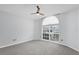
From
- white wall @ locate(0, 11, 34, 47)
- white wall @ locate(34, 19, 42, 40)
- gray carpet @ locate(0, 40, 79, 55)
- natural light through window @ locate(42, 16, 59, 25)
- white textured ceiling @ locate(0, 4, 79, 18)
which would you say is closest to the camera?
gray carpet @ locate(0, 40, 79, 55)

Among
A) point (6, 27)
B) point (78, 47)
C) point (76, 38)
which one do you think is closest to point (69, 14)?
point (76, 38)

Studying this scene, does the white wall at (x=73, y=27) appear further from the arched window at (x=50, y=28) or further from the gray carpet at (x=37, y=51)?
the arched window at (x=50, y=28)

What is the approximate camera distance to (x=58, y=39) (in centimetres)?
720

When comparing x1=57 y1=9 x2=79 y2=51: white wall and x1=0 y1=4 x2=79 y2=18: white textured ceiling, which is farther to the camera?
x1=57 y1=9 x2=79 y2=51: white wall

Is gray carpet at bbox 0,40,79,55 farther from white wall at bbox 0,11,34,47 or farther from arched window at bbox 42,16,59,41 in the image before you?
arched window at bbox 42,16,59,41

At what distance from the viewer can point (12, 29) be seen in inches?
238

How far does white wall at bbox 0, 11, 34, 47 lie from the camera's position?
5.23m

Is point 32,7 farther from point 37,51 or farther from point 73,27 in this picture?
point 73,27

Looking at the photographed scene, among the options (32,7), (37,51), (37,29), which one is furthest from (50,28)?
(37,51)

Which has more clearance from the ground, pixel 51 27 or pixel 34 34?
pixel 51 27

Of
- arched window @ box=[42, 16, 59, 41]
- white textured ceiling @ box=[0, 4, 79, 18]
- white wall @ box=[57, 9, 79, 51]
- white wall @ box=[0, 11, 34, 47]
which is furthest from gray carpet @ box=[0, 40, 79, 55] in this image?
arched window @ box=[42, 16, 59, 41]

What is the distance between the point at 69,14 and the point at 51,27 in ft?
8.99
